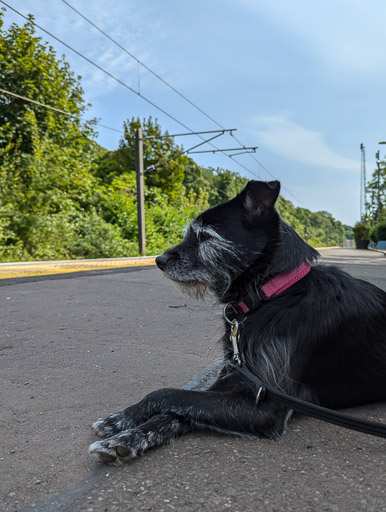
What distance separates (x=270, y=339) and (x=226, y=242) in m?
0.65

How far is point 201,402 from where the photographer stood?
214 cm

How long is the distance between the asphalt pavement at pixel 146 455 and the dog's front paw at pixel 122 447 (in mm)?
48

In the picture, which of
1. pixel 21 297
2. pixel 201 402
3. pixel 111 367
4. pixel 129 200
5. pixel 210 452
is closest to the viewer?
pixel 210 452

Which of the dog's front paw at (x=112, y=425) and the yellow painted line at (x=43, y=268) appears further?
the yellow painted line at (x=43, y=268)

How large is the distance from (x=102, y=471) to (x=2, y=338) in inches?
116

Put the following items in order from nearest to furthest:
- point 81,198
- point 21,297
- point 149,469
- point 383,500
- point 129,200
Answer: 1. point 383,500
2. point 149,469
3. point 21,297
4. point 81,198
5. point 129,200

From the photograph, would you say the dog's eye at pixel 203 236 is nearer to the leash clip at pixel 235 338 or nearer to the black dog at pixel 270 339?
the black dog at pixel 270 339

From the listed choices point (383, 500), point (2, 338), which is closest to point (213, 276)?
point (383, 500)

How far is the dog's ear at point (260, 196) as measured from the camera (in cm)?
251

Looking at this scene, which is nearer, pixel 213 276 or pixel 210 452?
pixel 210 452

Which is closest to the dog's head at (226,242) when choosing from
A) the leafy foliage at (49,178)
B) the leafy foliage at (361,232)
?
the leafy foliage at (49,178)

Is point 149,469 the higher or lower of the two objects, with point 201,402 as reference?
lower

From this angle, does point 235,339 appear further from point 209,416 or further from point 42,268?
point 42,268

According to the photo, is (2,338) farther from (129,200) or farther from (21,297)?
(129,200)
